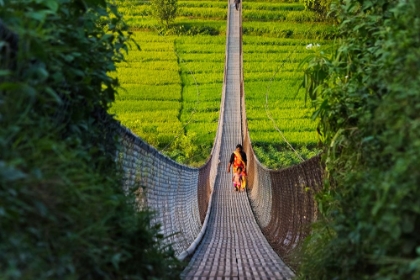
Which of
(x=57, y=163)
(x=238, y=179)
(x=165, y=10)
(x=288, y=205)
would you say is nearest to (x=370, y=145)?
(x=57, y=163)

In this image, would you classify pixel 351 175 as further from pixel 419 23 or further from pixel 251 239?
pixel 251 239

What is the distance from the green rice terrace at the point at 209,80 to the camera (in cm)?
1562

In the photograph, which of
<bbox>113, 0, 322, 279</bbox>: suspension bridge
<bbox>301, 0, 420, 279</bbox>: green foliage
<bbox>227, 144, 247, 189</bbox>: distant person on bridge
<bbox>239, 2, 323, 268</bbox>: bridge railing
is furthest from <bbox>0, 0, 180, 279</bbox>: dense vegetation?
<bbox>227, 144, 247, 189</bbox>: distant person on bridge

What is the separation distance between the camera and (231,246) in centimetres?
598

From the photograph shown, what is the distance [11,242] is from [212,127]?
1553 centimetres

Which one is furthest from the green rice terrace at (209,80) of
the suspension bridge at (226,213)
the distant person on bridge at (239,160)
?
the suspension bridge at (226,213)

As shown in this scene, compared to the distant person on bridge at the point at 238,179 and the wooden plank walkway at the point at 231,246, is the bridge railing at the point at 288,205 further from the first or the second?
the distant person on bridge at the point at 238,179

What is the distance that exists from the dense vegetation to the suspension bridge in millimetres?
345

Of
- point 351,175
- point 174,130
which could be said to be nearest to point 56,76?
point 351,175

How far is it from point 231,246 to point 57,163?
14.3 feet

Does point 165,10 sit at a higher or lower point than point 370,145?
higher

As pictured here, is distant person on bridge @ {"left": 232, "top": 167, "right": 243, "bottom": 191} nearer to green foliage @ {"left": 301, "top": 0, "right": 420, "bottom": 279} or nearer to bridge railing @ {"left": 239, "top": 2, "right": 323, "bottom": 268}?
bridge railing @ {"left": 239, "top": 2, "right": 323, "bottom": 268}

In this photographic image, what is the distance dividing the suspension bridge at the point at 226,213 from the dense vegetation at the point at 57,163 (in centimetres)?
35

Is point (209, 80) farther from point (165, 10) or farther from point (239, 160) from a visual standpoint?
point (239, 160)
